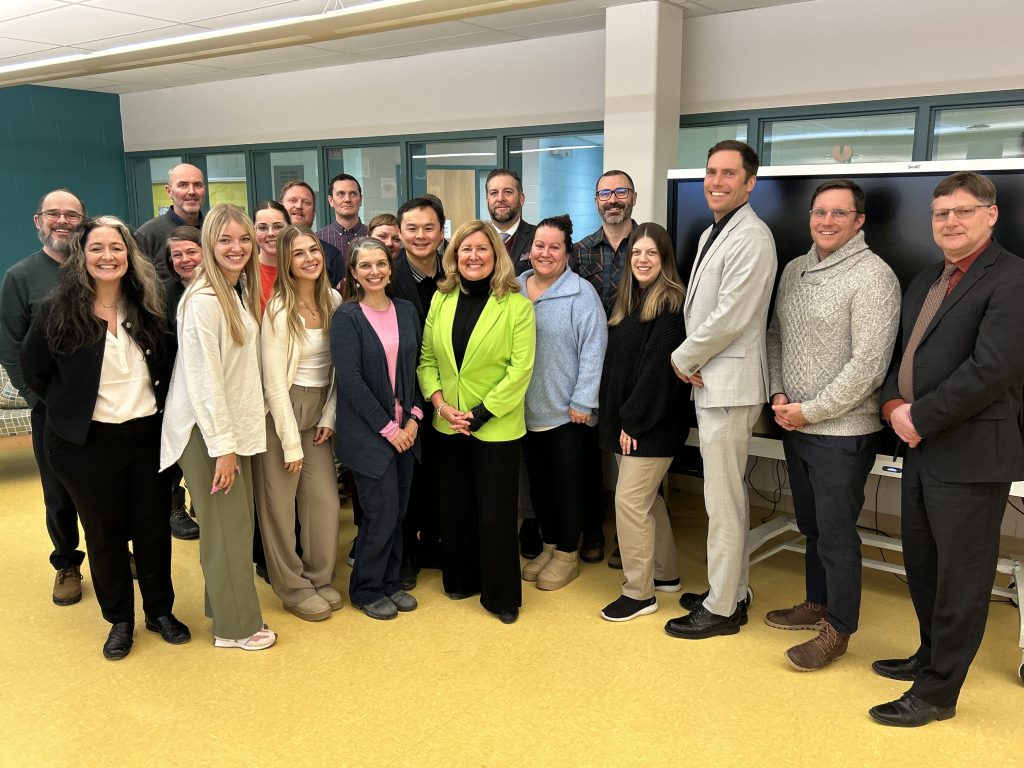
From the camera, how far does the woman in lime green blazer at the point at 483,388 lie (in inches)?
125

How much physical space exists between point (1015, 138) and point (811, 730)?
393cm

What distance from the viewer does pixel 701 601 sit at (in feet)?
10.8

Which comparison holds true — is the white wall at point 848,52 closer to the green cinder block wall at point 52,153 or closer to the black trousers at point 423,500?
the black trousers at point 423,500

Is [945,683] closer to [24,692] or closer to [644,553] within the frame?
[644,553]

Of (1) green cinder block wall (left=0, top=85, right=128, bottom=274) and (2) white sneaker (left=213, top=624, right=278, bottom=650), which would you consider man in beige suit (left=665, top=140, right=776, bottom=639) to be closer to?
(2) white sneaker (left=213, top=624, right=278, bottom=650)

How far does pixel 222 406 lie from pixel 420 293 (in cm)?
112

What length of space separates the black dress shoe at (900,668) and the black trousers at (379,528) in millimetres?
1948

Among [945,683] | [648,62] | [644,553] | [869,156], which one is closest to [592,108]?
[648,62]

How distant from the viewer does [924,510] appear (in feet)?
8.50

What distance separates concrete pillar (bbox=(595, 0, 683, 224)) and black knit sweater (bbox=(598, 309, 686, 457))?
2.65 metres

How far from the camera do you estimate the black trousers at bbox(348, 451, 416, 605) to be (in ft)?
10.7

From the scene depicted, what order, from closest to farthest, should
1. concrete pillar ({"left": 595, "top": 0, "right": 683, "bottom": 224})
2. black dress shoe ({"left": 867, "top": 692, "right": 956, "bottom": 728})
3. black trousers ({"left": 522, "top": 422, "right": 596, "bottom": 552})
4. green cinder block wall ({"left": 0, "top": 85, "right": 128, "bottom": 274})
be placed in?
black dress shoe ({"left": 867, "top": 692, "right": 956, "bottom": 728}), black trousers ({"left": 522, "top": 422, "right": 596, "bottom": 552}), concrete pillar ({"left": 595, "top": 0, "right": 683, "bottom": 224}), green cinder block wall ({"left": 0, "top": 85, "right": 128, "bottom": 274})

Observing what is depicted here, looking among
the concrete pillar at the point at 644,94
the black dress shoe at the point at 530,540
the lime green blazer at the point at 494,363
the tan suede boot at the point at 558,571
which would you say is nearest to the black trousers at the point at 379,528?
the lime green blazer at the point at 494,363

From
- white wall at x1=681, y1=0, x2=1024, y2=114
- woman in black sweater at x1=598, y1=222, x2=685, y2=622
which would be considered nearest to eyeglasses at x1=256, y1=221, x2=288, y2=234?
woman in black sweater at x1=598, y1=222, x2=685, y2=622
